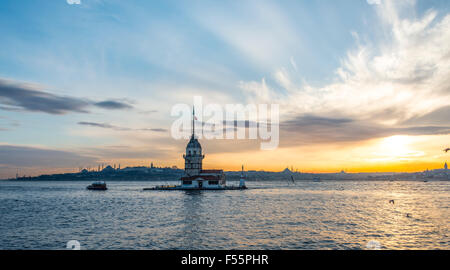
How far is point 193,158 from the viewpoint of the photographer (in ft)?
419

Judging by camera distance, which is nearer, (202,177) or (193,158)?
(202,177)

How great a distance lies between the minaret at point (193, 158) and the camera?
418ft

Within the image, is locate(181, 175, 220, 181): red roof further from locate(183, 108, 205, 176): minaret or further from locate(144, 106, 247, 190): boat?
locate(183, 108, 205, 176): minaret

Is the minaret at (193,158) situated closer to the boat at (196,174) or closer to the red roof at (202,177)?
the boat at (196,174)

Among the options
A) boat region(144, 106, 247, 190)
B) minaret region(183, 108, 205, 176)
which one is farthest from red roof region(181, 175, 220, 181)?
minaret region(183, 108, 205, 176)

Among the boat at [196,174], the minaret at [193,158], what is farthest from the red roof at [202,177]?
the minaret at [193,158]

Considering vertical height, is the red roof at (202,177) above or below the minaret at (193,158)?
below

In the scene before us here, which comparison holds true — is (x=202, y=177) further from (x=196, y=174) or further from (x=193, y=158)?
(x=193, y=158)

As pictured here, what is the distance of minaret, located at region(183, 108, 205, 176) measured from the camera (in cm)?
12736

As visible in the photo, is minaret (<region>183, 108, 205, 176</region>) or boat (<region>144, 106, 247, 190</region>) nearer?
boat (<region>144, 106, 247, 190</region>)

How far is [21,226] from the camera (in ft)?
141

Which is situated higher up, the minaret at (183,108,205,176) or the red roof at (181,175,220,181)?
the minaret at (183,108,205,176)

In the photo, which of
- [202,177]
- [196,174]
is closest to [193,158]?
[196,174]
